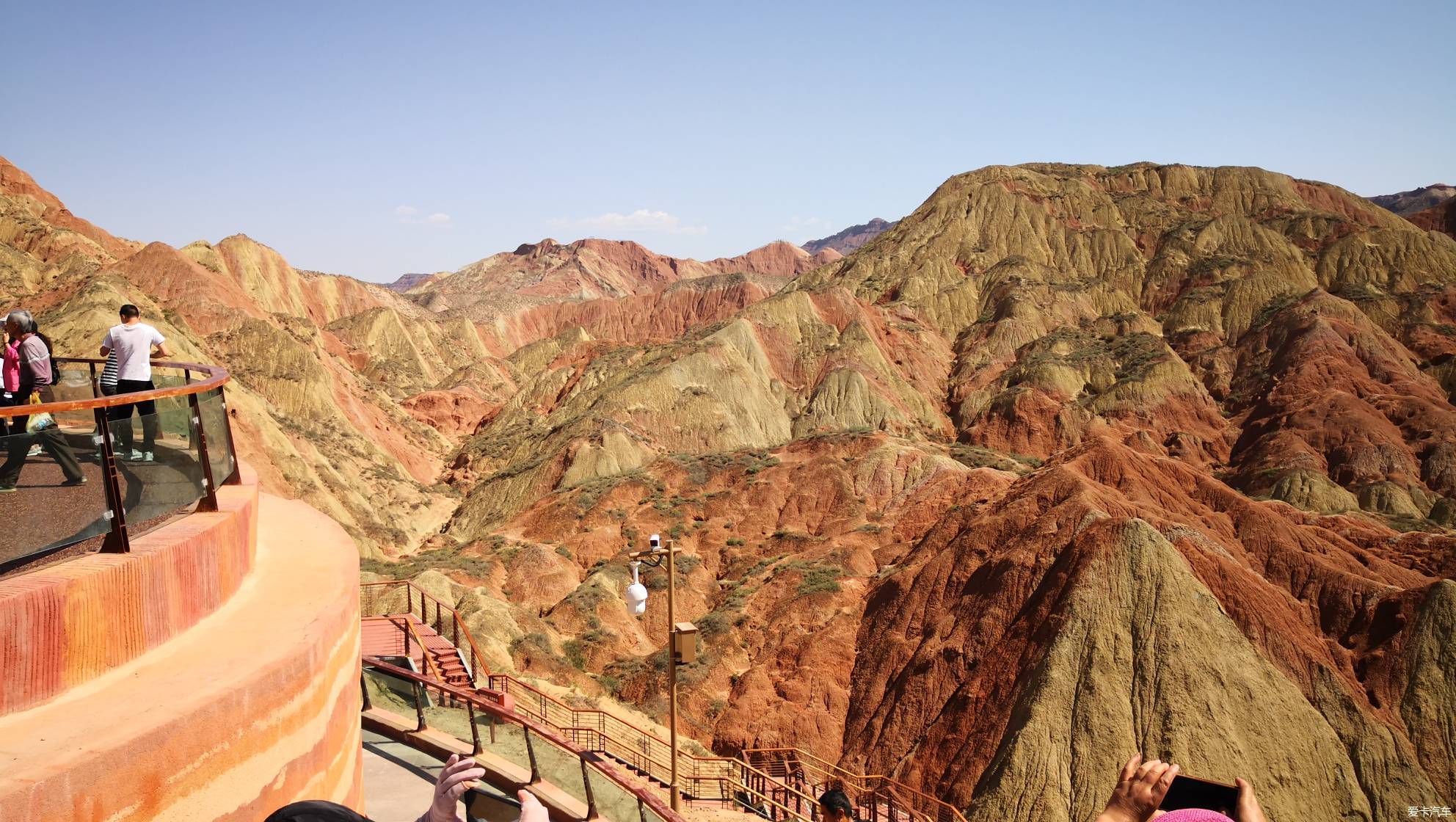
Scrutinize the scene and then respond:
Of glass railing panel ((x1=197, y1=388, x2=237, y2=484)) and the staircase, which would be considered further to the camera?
the staircase

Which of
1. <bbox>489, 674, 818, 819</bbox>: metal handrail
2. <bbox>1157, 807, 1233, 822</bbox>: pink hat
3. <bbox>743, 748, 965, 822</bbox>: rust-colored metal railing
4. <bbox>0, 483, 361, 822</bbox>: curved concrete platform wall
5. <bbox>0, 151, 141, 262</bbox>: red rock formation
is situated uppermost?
<bbox>0, 151, 141, 262</bbox>: red rock formation

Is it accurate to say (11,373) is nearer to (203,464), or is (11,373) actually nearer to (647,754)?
(203,464)

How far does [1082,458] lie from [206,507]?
3785 centimetres

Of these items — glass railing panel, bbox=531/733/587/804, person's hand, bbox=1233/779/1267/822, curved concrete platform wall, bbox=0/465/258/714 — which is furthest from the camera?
glass railing panel, bbox=531/733/587/804

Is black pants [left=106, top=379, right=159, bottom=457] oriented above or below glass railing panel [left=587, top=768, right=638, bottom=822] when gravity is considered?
above

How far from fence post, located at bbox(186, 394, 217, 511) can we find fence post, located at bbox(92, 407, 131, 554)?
97 cm

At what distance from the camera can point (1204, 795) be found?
3.16 metres

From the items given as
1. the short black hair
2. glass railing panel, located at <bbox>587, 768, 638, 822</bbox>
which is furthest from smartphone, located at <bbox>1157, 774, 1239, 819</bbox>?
glass railing panel, located at <bbox>587, 768, 638, 822</bbox>

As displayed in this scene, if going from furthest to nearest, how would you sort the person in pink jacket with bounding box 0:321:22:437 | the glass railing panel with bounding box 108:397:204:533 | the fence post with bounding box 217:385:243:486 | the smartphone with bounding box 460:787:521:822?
1. the person in pink jacket with bounding box 0:321:22:437
2. the fence post with bounding box 217:385:243:486
3. the glass railing panel with bounding box 108:397:204:533
4. the smartphone with bounding box 460:787:521:822

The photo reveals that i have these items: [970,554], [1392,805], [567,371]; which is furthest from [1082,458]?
[567,371]

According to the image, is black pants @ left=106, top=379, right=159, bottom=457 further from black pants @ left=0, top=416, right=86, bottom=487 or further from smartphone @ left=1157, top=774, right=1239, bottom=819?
smartphone @ left=1157, top=774, right=1239, bottom=819

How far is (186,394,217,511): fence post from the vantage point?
6254 mm

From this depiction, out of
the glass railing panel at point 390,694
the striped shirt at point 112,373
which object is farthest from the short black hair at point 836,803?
the glass railing panel at point 390,694

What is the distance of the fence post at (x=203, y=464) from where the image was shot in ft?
20.5
